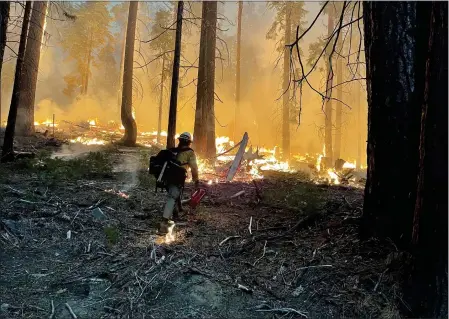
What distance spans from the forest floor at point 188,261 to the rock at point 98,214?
21 millimetres

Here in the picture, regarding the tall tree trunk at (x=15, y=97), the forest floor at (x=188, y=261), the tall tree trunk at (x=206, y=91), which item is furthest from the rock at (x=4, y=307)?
the tall tree trunk at (x=206, y=91)

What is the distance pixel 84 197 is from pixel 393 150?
6.15m

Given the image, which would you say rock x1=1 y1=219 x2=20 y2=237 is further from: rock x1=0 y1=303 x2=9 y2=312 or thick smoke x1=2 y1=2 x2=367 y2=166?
thick smoke x1=2 y1=2 x2=367 y2=166

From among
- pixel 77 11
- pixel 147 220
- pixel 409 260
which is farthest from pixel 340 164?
pixel 77 11

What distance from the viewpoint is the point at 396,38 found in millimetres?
4449

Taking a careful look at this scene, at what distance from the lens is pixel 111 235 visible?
5.66m

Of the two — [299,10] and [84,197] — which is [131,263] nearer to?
[84,197]

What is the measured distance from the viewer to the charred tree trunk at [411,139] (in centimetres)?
354

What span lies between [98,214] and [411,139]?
212 inches

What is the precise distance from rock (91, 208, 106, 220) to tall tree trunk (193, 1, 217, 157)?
743 centimetres

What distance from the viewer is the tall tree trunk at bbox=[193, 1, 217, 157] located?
13.9 meters

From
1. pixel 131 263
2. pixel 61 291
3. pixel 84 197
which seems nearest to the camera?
pixel 61 291

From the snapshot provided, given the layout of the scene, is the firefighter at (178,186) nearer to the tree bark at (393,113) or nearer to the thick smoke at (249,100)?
the tree bark at (393,113)

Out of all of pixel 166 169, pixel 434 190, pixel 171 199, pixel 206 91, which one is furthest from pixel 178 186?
pixel 206 91
